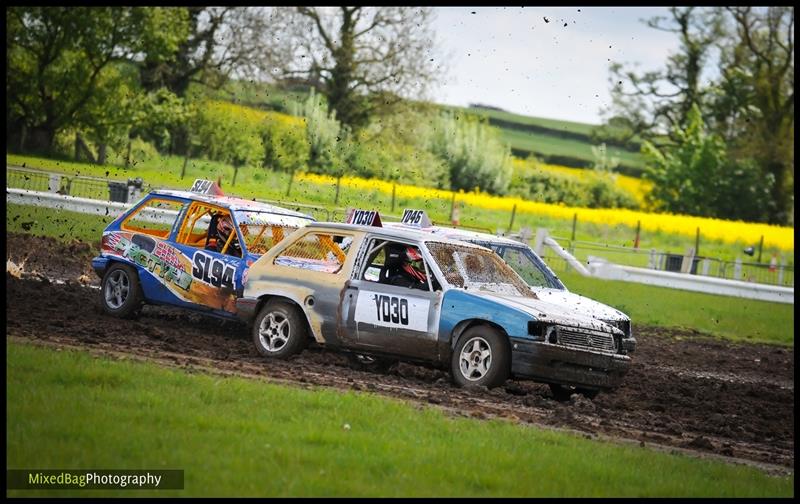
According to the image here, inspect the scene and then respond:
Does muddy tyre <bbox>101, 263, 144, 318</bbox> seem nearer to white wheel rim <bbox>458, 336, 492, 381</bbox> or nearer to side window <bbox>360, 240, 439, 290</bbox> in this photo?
side window <bbox>360, 240, 439, 290</bbox>

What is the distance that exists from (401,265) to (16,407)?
5938mm

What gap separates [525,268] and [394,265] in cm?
335

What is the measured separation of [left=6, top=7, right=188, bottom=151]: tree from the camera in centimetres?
3997

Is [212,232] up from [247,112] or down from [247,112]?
down

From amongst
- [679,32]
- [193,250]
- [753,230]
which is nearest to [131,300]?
[193,250]

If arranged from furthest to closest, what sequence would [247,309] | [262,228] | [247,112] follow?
[247,112], [262,228], [247,309]

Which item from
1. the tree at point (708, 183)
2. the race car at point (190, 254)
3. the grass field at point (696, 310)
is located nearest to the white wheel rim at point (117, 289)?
the race car at point (190, 254)

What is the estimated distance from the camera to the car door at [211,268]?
15836 millimetres

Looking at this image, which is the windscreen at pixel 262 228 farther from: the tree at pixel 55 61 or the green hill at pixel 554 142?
the green hill at pixel 554 142

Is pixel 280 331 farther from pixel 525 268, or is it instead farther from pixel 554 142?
pixel 554 142

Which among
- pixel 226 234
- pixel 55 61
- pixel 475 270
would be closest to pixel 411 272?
pixel 475 270

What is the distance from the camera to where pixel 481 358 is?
13523 millimetres

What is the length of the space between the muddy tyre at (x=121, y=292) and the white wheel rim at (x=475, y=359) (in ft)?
15.1

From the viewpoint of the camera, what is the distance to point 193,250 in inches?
642
